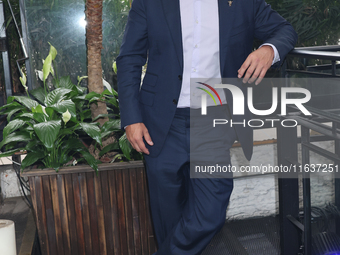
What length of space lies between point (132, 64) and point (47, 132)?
623 millimetres

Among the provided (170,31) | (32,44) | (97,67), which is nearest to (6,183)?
(32,44)

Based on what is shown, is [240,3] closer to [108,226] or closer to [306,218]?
[306,218]

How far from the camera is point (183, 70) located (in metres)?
1.54

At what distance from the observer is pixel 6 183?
3.09 meters

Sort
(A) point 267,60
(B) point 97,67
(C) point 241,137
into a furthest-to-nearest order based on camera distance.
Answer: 1. (B) point 97,67
2. (C) point 241,137
3. (A) point 267,60

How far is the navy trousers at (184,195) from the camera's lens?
156cm

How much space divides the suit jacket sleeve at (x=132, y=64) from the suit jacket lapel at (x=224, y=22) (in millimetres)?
301

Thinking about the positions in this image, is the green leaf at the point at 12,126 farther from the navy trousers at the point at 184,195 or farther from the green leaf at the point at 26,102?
the navy trousers at the point at 184,195

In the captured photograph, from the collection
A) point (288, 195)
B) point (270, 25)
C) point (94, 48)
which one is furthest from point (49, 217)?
point (270, 25)

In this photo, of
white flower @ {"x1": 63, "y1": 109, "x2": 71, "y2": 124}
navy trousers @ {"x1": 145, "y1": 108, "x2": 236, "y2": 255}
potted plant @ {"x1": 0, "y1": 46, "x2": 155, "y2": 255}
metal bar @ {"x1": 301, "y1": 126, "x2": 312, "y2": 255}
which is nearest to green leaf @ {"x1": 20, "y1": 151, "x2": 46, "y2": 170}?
potted plant @ {"x1": 0, "y1": 46, "x2": 155, "y2": 255}

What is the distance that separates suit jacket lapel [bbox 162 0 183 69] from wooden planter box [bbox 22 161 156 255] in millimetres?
852

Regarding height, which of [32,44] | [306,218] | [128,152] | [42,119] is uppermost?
[32,44]

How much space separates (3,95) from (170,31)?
2090mm

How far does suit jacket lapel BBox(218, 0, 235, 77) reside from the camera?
4.97 feet
